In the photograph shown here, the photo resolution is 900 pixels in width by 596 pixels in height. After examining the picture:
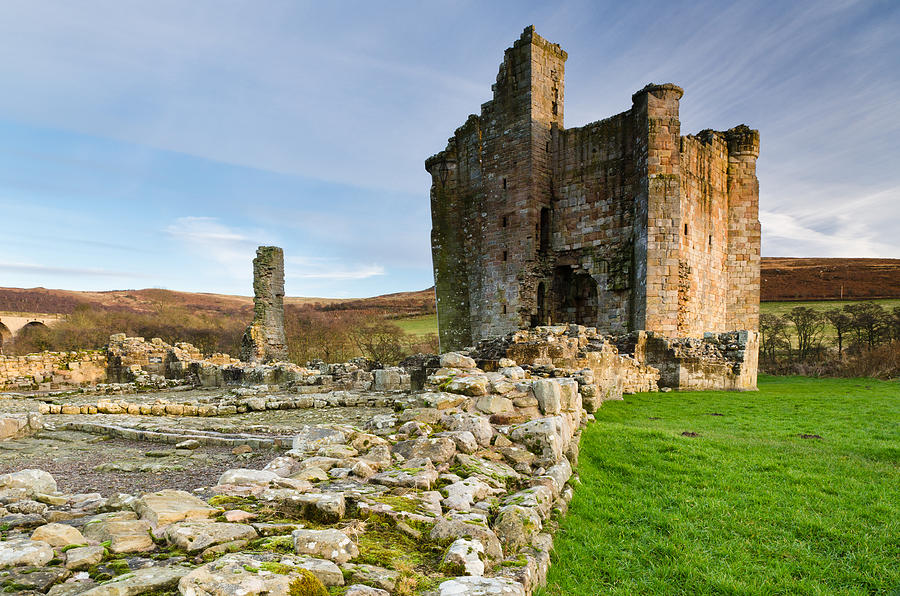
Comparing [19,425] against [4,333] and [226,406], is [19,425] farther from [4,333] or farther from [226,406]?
[4,333]

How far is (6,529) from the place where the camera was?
2775mm

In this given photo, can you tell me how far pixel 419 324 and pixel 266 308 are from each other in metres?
29.9

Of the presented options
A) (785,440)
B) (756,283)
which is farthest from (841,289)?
(785,440)

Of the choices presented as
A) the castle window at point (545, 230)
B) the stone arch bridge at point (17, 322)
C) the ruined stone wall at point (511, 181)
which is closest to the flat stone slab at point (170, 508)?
the ruined stone wall at point (511, 181)

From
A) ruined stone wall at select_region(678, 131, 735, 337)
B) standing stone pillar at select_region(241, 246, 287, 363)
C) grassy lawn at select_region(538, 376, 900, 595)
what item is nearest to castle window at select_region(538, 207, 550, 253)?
ruined stone wall at select_region(678, 131, 735, 337)

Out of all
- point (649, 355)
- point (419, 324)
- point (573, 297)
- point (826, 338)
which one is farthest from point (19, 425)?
point (419, 324)

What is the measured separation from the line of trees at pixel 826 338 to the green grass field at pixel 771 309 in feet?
9.06

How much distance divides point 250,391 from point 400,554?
43.9 feet

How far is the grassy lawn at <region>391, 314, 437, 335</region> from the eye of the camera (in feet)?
158

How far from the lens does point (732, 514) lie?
181 inches

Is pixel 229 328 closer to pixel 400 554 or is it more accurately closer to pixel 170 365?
pixel 170 365

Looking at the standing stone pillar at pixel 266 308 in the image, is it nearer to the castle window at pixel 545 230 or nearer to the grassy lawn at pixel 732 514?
the castle window at pixel 545 230

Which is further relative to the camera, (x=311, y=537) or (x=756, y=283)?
(x=756, y=283)

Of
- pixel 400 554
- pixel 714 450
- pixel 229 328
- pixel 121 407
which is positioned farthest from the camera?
pixel 229 328
